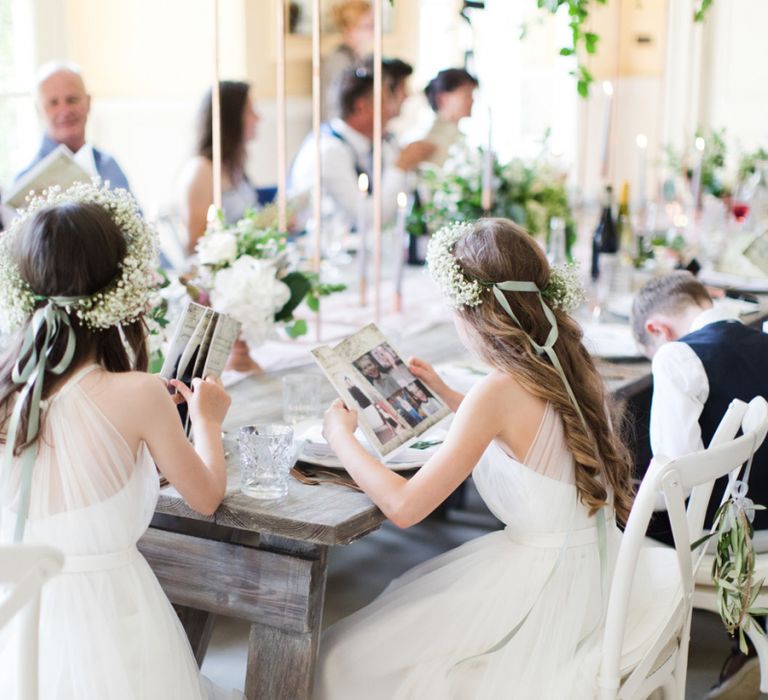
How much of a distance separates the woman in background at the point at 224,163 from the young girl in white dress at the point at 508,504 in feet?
8.09

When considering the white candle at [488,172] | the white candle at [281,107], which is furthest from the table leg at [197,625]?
the white candle at [488,172]

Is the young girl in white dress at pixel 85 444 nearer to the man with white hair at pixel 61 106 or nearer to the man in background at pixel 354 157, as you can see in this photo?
the man with white hair at pixel 61 106

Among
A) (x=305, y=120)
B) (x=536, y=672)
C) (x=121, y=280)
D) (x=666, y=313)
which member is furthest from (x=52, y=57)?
(x=536, y=672)

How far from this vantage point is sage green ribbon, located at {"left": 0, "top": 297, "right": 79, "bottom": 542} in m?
1.54

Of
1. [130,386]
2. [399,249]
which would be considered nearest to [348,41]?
A: [399,249]

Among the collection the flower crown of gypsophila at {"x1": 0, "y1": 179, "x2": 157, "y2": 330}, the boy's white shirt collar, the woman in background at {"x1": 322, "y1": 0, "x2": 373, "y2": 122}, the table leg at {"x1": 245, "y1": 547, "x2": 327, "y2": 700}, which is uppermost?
the woman in background at {"x1": 322, "y1": 0, "x2": 373, "y2": 122}

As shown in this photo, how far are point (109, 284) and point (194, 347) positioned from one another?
0.31 m

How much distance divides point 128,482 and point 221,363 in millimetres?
364

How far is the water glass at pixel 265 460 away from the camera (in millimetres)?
1695

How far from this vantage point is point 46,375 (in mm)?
1579

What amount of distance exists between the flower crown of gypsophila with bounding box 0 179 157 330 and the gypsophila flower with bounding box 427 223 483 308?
0.46m

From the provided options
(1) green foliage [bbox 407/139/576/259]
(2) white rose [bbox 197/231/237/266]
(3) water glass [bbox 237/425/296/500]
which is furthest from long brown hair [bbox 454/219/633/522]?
(1) green foliage [bbox 407/139/576/259]

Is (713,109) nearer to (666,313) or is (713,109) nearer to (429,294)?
(429,294)

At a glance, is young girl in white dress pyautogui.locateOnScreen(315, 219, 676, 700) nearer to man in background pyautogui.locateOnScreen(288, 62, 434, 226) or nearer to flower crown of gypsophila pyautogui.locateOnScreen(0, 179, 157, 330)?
flower crown of gypsophila pyautogui.locateOnScreen(0, 179, 157, 330)
